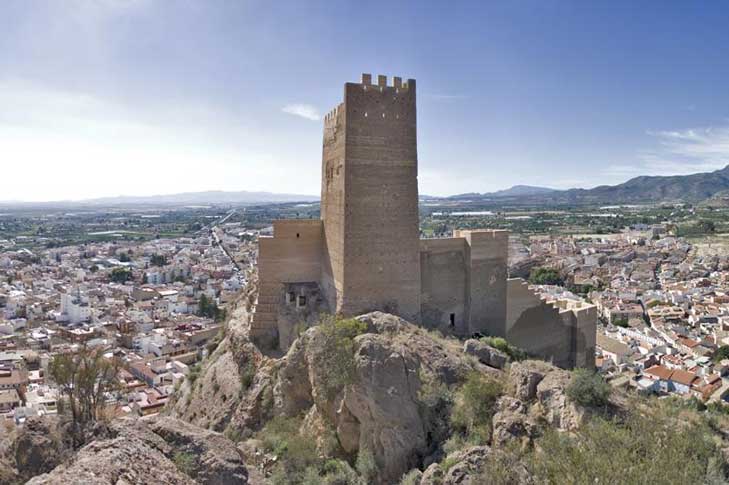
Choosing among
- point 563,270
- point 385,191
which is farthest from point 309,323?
point 563,270

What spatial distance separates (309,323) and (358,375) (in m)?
5.50

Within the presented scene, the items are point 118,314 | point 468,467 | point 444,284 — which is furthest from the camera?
point 118,314

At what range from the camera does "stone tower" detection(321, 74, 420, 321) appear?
16391mm

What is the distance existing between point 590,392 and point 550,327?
10923mm


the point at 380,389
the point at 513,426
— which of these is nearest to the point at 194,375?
the point at 380,389

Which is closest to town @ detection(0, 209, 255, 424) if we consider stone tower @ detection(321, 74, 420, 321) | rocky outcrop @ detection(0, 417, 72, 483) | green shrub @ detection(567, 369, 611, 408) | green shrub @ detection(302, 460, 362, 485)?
rocky outcrop @ detection(0, 417, 72, 483)

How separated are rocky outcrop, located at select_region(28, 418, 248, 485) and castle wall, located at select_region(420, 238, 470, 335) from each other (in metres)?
9.50

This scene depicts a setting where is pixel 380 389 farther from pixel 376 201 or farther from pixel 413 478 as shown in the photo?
pixel 376 201

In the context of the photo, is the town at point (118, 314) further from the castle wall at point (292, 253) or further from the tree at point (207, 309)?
the castle wall at point (292, 253)

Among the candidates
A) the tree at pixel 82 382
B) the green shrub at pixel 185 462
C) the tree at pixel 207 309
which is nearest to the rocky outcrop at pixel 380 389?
the green shrub at pixel 185 462

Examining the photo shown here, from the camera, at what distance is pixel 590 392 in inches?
412

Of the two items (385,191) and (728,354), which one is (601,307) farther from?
(385,191)

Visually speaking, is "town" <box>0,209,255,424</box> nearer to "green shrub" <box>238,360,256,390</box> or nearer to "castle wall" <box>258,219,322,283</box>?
"green shrub" <box>238,360,256,390</box>

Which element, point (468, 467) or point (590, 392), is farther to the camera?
point (590, 392)
